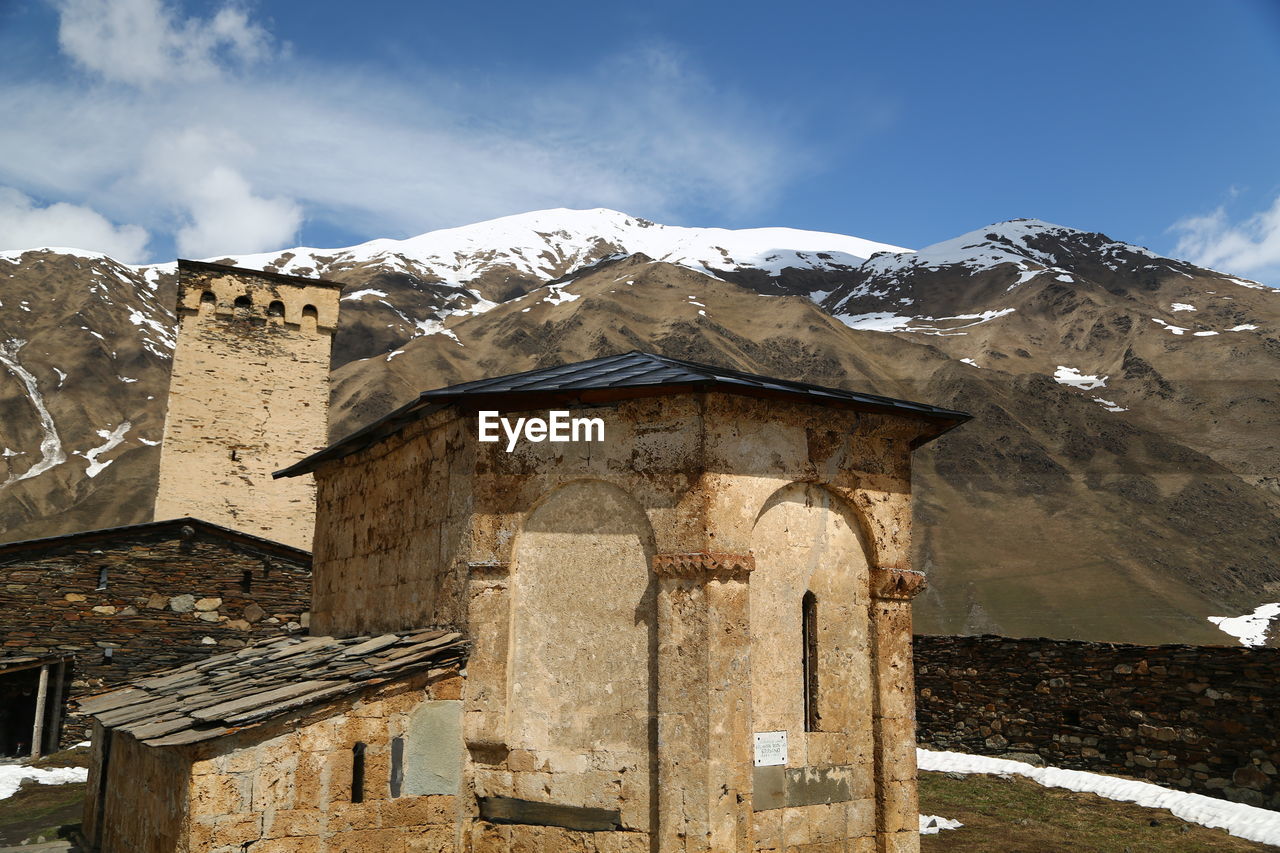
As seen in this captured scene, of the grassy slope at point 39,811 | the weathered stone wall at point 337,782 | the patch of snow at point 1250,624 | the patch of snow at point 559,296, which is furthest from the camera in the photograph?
the patch of snow at point 559,296

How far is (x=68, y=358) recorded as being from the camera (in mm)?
87312

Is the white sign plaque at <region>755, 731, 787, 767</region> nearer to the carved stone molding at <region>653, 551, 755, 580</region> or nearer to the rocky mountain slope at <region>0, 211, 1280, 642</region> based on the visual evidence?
the carved stone molding at <region>653, 551, 755, 580</region>

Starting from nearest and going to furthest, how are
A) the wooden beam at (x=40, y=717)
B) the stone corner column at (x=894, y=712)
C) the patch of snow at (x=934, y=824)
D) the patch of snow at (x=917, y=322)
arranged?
the stone corner column at (x=894, y=712)
the patch of snow at (x=934, y=824)
the wooden beam at (x=40, y=717)
the patch of snow at (x=917, y=322)

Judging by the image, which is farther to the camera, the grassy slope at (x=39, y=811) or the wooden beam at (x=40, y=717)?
the wooden beam at (x=40, y=717)

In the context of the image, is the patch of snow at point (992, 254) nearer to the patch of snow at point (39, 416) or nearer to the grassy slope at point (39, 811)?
the patch of snow at point (39, 416)

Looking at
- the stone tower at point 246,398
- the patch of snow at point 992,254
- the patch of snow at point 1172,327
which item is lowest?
the stone tower at point 246,398

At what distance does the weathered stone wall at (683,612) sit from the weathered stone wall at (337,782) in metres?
0.31

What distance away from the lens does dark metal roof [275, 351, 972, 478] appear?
7.51 m

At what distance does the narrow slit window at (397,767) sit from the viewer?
23.8 ft

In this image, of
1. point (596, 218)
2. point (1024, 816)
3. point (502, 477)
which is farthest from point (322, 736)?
point (596, 218)

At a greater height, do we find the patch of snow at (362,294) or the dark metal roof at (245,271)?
the patch of snow at (362,294)

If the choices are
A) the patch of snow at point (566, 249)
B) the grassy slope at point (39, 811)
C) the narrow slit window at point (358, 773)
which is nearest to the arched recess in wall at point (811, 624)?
the narrow slit window at point (358, 773)

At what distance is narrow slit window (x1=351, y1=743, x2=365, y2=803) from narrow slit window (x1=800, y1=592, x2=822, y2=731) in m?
3.60

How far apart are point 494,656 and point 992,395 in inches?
2690
